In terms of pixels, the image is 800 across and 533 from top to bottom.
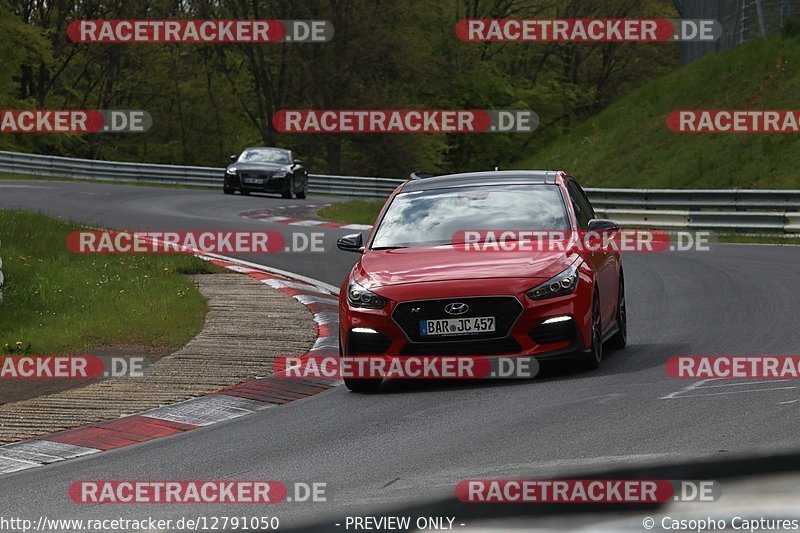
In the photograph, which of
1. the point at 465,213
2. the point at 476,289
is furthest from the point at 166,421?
the point at 465,213

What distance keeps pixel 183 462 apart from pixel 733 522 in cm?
562

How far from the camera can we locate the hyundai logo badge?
368 inches

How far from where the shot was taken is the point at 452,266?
9.72 m

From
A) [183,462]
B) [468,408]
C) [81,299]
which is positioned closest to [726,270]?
[81,299]

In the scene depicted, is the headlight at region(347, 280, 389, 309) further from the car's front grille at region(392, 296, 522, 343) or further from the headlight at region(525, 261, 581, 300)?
the headlight at region(525, 261, 581, 300)

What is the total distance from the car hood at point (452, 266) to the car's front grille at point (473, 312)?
194mm

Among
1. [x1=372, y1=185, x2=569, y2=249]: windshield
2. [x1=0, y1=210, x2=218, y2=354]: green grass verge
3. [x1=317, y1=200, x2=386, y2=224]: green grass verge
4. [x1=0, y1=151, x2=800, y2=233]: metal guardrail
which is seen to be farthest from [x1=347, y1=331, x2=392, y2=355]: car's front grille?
[x1=317, y1=200, x2=386, y2=224]: green grass verge

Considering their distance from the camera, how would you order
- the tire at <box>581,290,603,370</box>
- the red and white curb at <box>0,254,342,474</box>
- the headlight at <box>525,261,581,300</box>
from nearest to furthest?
1. the red and white curb at <box>0,254,342,474</box>
2. the headlight at <box>525,261,581,300</box>
3. the tire at <box>581,290,603,370</box>

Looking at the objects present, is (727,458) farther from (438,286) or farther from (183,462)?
(438,286)

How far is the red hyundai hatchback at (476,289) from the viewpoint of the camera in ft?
30.8

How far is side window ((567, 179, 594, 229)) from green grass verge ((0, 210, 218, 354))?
12.4 ft

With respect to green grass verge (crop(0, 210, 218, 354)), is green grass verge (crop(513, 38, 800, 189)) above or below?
above

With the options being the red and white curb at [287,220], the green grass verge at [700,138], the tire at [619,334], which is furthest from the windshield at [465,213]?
the green grass verge at [700,138]

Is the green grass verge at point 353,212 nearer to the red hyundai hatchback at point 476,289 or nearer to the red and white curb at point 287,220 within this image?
the red and white curb at point 287,220
